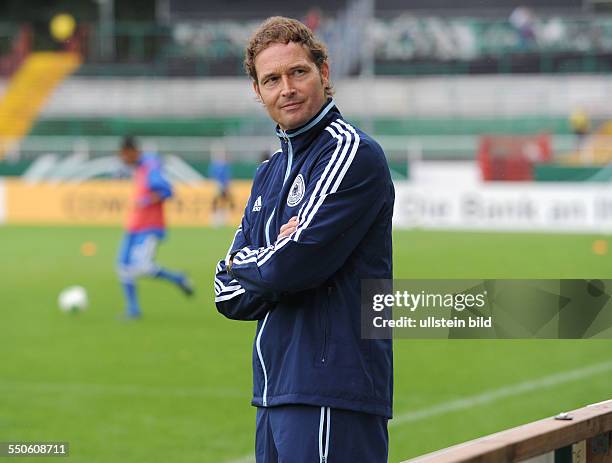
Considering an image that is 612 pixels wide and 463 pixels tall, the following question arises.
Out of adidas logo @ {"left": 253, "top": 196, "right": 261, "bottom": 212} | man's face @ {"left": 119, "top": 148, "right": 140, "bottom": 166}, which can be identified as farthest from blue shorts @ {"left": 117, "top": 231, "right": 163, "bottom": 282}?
adidas logo @ {"left": 253, "top": 196, "right": 261, "bottom": 212}

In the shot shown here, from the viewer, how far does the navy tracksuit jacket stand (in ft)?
10.3

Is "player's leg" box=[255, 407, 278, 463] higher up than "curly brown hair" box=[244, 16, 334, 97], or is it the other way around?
"curly brown hair" box=[244, 16, 334, 97]

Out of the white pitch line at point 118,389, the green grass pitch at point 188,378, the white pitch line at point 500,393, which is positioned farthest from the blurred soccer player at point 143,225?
the white pitch line at point 500,393

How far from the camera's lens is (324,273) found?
10.3 feet

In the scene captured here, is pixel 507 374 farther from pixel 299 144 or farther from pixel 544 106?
pixel 544 106

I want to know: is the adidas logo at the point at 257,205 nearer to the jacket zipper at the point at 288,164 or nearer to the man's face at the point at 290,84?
the jacket zipper at the point at 288,164

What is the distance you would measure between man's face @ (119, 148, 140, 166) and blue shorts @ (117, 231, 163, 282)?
0.85m

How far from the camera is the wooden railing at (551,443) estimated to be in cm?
296

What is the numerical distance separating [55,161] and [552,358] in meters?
22.9

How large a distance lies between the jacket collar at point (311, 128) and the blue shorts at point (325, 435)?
74 centimetres

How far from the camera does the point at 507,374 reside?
32.4 ft

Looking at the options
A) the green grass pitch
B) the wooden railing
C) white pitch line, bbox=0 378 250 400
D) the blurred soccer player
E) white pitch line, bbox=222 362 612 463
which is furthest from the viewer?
the blurred soccer player

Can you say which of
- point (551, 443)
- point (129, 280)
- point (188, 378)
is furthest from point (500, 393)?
point (551, 443)

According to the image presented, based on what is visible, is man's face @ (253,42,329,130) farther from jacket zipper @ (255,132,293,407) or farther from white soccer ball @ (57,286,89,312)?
white soccer ball @ (57,286,89,312)
